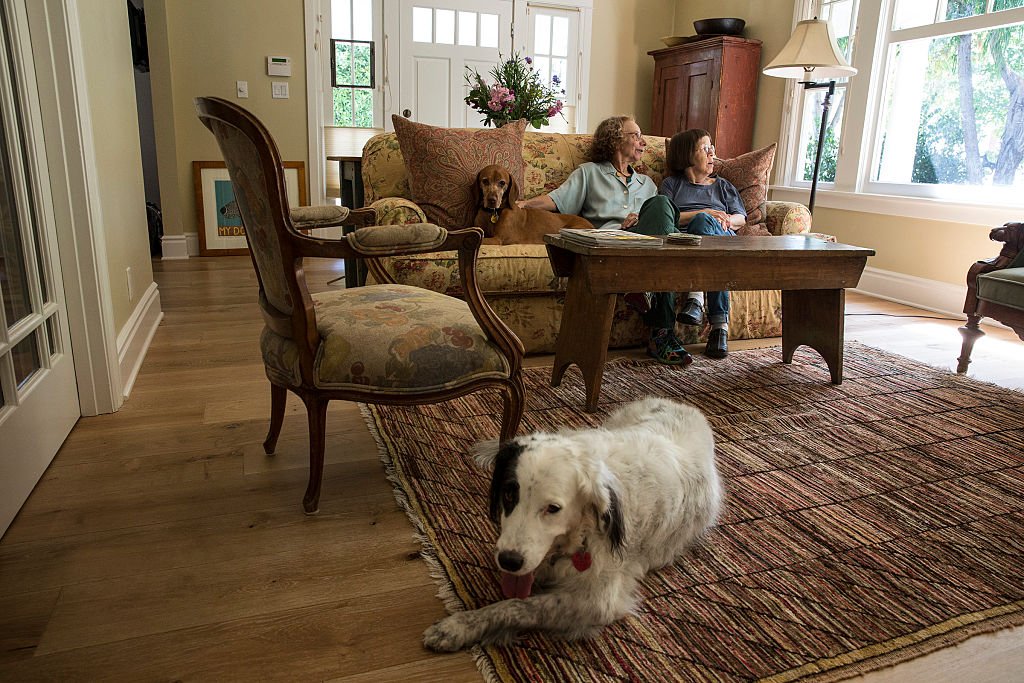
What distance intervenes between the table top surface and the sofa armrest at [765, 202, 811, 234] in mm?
679

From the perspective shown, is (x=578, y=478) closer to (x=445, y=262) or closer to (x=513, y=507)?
(x=513, y=507)

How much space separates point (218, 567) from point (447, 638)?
0.54m

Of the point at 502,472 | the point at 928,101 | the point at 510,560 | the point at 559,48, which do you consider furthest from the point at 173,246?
the point at 928,101

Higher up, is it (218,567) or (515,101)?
(515,101)

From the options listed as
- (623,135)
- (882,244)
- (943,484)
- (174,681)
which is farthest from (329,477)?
(882,244)

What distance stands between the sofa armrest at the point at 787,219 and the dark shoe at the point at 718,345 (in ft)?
2.45

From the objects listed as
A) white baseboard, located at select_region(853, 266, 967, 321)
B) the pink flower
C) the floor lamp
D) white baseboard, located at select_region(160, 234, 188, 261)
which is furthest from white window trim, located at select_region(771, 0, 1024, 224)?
white baseboard, located at select_region(160, 234, 188, 261)

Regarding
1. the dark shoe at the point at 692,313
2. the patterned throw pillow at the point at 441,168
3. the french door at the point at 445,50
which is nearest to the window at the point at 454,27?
the french door at the point at 445,50

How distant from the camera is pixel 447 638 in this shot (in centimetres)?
115

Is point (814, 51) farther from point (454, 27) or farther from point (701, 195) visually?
point (454, 27)

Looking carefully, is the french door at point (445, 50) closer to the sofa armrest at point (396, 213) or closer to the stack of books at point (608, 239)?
the sofa armrest at point (396, 213)

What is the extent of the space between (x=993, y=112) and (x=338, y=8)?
180 inches

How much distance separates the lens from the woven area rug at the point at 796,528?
3.82ft

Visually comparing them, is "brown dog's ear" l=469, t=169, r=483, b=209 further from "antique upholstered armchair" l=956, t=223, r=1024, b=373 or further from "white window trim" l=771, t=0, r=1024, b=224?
"white window trim" l=771, t=0, r=1024, b=224
